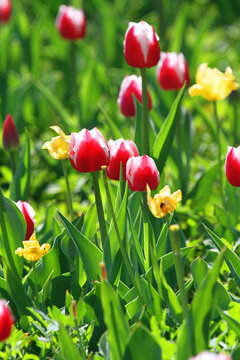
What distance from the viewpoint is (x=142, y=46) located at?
6.52 feet

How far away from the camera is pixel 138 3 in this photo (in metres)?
6.01

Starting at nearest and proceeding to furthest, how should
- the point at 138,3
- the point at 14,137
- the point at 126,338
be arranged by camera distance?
the point at 126,338 → the point at 14,137 → the point at 138,3

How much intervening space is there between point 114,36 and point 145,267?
286 cm

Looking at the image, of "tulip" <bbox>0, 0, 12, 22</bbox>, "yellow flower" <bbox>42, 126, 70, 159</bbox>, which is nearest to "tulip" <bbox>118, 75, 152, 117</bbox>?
"yellow flower" <bbox>42, 126, 70, 159</bbox>

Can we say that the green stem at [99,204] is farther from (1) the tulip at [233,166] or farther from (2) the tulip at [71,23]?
(2) the tulip at [71,23]

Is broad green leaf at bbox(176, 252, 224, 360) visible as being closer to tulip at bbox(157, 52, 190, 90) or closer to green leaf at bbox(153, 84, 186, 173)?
green leaf at bbox(153, 84, 186, 173)

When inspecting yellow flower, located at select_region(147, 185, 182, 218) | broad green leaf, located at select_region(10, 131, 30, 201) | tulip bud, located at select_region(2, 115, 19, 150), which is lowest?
broad green leaf, located at select_region(10, 131, 30, 201)

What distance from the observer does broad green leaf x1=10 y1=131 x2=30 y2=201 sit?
2.44 metres

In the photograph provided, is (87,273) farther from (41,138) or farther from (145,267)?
(41,138)

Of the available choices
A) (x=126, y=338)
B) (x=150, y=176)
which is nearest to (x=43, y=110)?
(x=150, y=176)

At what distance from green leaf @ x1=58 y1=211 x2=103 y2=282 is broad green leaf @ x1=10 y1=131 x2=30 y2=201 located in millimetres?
698

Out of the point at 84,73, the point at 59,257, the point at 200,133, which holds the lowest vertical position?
the point at 200,133

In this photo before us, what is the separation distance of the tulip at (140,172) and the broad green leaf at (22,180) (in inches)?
33.4

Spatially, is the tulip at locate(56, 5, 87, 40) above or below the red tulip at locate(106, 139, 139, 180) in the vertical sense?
below
